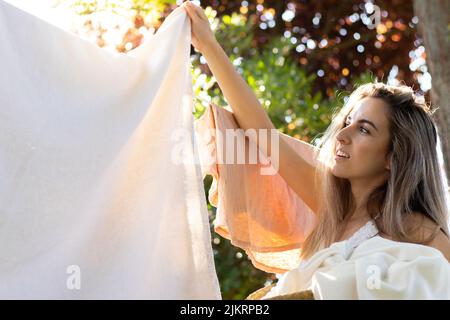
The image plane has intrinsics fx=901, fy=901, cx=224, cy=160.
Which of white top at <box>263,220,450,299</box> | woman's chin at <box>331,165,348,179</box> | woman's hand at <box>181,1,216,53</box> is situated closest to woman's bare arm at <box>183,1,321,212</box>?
woman's hand at <box>181,1,216,53</box>

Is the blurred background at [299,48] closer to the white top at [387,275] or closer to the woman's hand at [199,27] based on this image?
the woman's hand at [199,27]

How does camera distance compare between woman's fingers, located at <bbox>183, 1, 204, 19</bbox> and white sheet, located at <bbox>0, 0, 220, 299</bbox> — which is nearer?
white sheet, located at <bbox>0, 0, 220, 299</bbox>

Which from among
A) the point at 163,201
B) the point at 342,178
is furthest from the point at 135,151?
the point at 342,178

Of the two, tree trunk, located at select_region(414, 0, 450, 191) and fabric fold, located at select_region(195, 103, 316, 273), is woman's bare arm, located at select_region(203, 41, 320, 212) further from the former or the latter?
tree trunk, located at select_region(414, 0, 450, 191)

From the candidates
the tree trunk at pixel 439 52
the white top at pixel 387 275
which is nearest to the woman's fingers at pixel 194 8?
the white top at pixel 387 275

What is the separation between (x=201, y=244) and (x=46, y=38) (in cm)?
82

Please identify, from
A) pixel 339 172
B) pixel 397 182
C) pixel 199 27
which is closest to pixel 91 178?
pixel 199 27

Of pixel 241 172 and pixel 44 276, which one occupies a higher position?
pixel 241 172

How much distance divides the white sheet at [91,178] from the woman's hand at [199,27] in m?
0.24

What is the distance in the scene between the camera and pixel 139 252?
2725mm

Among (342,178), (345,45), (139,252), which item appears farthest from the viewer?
(345,45)

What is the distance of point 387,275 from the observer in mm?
2664

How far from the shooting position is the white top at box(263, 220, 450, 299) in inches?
102
